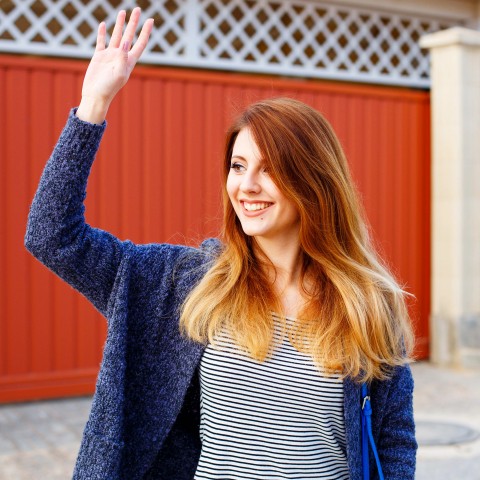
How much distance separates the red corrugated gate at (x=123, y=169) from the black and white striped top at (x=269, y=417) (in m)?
3.51

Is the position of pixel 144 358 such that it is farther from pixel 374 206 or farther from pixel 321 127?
pixel 374 206

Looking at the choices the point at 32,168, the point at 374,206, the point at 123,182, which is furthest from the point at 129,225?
the point at 374,206

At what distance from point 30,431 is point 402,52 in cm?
522

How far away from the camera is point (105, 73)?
2.12 m

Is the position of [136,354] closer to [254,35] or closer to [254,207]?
[254,207]

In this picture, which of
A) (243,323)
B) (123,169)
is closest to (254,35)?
(123,169)

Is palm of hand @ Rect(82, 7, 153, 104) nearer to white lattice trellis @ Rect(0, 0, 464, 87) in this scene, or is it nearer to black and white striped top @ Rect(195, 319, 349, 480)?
black and white striped top @ Rect(195, 319, 349, 480)

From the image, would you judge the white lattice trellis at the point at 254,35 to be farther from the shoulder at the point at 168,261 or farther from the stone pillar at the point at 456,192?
the shoulder at the point at 168,261

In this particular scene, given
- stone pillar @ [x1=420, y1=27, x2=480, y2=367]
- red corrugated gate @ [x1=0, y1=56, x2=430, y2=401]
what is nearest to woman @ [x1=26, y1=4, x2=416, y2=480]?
red corrugated gate @ [x1=0, y1=56, x2=430, y2=401]

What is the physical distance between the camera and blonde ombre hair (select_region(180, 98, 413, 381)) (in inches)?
88.1

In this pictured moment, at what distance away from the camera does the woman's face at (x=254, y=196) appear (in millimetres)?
2264

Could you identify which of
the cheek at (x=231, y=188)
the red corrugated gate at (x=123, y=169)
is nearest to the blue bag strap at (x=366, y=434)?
the cheek at (x=231, y=188)

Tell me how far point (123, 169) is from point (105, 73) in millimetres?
4778

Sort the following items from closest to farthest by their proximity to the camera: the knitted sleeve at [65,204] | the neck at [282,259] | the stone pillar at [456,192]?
the knitted sleeve at [65,204]
the neck at [282,259]
the stone pillar at [456,192]
